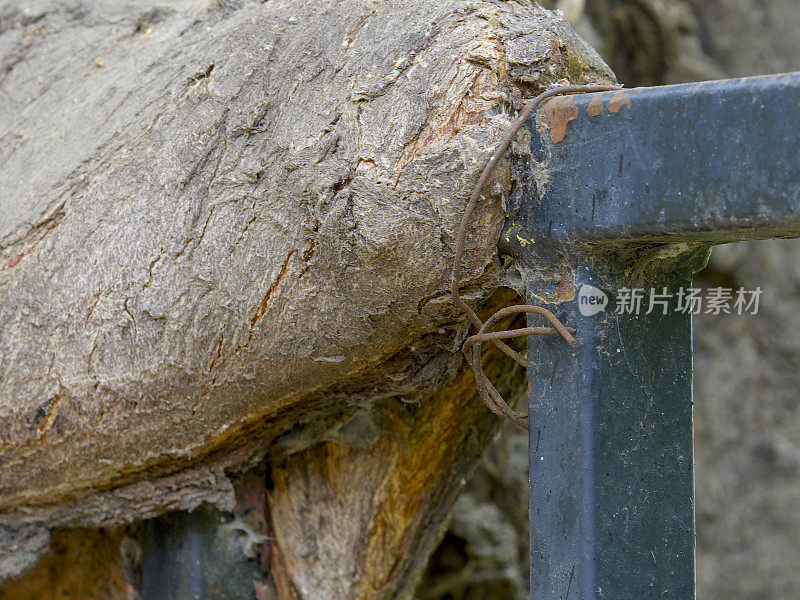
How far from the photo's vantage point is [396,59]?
79 centimetres

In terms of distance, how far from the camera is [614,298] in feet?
2.39

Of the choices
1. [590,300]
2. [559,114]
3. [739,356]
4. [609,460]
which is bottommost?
[739,356]

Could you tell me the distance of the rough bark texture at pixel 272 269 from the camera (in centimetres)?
76

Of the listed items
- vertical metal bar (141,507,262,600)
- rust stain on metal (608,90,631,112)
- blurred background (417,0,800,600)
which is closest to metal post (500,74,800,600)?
rust stain on metal (608,90,631,112)

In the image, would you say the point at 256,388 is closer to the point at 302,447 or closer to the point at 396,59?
the point at 302,447

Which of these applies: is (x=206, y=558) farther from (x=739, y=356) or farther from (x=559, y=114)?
(x=739, y=356)

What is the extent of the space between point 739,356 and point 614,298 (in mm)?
1720

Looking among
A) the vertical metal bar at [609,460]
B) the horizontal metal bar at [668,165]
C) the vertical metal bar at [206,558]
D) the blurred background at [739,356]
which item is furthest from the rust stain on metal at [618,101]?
the blurred background at [739,356]

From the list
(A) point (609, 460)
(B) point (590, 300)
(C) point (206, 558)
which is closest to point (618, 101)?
(B) point (590, 300)

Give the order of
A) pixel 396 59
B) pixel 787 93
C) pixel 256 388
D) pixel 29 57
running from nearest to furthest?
pixel 787 93 < pixel 396 59 < pixel 256 388 < pixel 29 57

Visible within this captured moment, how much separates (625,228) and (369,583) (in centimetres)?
63

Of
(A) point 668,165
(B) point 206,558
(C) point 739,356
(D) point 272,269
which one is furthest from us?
(C) point 739,356

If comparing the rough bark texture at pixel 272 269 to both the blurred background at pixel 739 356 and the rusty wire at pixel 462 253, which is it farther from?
the blurred background at pixel 739 356

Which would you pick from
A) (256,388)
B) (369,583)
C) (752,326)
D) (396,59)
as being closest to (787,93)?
(396,59)
